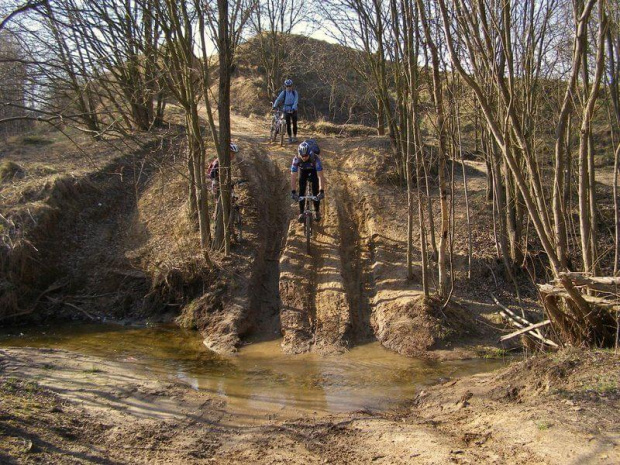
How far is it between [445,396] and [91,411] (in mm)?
4247

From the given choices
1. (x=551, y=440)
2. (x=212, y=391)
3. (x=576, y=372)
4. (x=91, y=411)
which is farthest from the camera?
(x=212, y=391)

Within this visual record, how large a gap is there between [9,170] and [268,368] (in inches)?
396

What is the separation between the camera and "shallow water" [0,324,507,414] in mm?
7297

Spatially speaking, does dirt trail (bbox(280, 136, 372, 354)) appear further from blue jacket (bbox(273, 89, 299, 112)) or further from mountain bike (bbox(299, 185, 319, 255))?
blue jacket (bbox(273, 89, 299, 112))

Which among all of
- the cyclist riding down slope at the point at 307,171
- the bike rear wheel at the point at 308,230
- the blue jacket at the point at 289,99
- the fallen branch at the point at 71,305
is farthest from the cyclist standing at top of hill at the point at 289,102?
the fallen branch at the point at 71,305

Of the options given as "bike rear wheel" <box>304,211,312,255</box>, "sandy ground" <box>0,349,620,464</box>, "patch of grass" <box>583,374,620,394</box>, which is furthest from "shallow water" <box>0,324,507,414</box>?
"bike rear wheel" <box>304,211,312,255</box>

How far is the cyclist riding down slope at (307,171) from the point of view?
38.0 feet

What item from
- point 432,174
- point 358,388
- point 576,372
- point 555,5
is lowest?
point 358,388

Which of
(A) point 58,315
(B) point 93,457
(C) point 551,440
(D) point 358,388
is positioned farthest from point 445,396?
(A) point 58,315

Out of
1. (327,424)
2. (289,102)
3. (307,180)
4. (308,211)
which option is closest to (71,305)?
(308,211)

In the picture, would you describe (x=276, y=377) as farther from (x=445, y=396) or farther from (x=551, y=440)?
(x=551, y=440)

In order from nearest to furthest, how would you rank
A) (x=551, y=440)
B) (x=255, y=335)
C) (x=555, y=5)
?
(x=551, y=440), (x=555, y=5), (x=255, y=335)

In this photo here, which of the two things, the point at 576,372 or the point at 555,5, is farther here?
the point at 555,5

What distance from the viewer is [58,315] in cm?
1159
